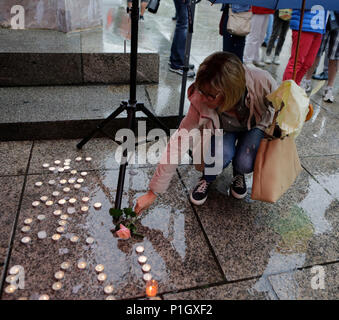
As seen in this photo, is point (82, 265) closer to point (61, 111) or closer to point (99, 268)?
point (99, 268)

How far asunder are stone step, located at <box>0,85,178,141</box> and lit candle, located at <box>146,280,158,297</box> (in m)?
1.55

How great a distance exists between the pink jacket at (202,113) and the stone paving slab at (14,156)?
4.25 feet

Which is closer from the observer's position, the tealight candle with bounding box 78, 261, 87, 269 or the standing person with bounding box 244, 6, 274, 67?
the tealight candle with bounding box 78, 261, 87, 269

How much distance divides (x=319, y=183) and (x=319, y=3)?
4.84ft

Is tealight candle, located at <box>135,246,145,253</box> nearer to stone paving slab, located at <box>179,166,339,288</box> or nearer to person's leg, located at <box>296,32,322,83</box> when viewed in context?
stone paving slab, located at <box>179,166,339,288</box>

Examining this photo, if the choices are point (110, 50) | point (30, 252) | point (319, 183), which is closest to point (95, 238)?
point (30, 252)

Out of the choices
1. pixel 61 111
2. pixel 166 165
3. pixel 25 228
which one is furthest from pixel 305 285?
pixel 61 111

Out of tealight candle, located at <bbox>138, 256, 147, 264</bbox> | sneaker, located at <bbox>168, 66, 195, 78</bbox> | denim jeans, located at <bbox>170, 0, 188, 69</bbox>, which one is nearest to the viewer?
tealight candle, located at <bbox>138, 256, 147, 264</bbox>

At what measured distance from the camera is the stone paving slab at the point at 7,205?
6.68 feet

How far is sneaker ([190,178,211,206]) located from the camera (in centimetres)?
249

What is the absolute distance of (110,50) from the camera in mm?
3854

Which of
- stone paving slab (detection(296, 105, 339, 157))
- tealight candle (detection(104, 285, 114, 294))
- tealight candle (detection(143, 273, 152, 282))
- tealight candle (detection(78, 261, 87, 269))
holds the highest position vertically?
stone paving slab (detection(296, 105, 339, 157))

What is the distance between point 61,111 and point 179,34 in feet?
6.47

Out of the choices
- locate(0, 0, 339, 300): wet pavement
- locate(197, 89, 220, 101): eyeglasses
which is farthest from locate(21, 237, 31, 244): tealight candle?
locate(197, 89, 220, 101): eyeglasses
